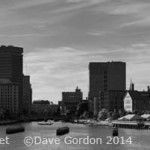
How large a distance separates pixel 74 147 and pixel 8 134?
6409cm

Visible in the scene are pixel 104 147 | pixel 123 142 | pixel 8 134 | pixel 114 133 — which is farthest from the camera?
pixel 8 134

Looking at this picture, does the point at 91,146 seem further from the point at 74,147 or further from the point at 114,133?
the point at 114,133

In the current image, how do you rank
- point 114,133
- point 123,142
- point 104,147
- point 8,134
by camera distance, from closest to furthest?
point 104,147 → point 123,142 → point 114,133 → point 8,134

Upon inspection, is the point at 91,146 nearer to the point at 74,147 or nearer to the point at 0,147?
the point at 74,147

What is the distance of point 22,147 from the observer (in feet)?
461

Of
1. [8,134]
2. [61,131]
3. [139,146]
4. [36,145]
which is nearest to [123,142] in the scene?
[139,146]

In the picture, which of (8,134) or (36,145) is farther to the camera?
(8,134)

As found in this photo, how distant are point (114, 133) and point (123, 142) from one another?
96.8 feet

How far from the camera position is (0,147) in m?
138

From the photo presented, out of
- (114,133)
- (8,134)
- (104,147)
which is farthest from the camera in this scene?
(8,134)

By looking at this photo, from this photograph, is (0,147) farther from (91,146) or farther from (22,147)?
(91,146)

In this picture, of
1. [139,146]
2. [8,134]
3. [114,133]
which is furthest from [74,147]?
[8,134]

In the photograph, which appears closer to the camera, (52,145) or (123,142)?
(52,145)

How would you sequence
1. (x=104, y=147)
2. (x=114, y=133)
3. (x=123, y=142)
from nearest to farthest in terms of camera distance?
1. (x=104, y=147)
2. (x=123, y=142)
3. (x=114, y=133)
